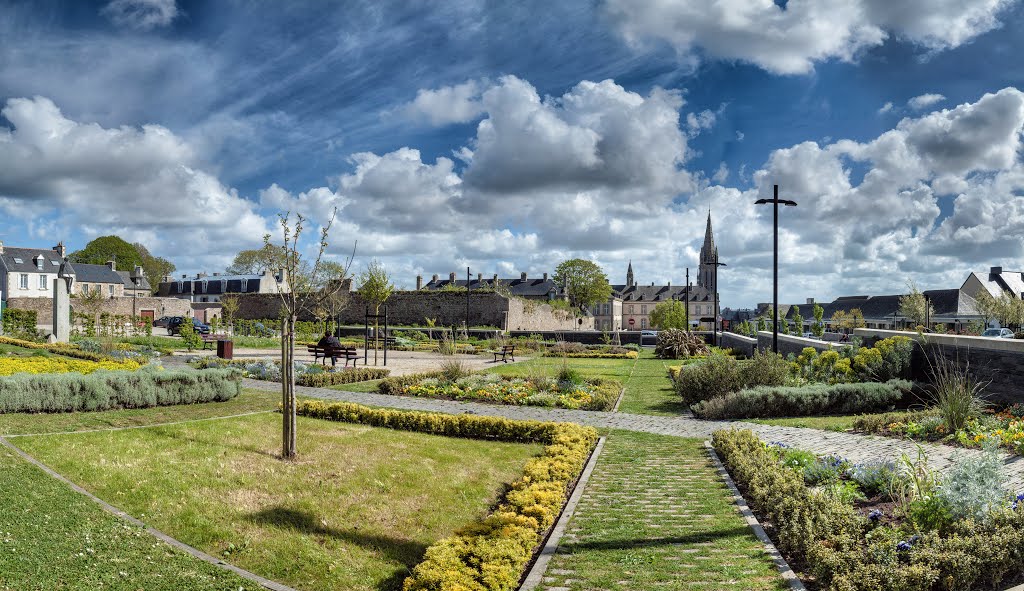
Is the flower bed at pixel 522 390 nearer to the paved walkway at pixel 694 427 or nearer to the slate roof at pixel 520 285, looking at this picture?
the paved walkway at pixel 694 427

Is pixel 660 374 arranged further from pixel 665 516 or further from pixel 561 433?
pixel 665 516

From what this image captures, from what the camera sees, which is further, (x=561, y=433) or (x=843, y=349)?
(x=843, y=349)

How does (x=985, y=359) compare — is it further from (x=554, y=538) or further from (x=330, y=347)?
(x=330, y=347)

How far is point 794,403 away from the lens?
1189cm

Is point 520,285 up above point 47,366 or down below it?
above

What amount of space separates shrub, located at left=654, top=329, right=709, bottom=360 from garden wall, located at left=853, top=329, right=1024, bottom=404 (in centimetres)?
1325

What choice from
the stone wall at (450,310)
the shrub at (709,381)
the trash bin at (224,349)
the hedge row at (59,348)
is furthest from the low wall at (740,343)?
the hedge row at (59,348)

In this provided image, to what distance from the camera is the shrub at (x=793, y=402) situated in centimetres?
1192

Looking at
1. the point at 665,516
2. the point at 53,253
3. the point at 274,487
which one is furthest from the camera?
the point at 53,253

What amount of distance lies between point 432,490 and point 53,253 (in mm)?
65792

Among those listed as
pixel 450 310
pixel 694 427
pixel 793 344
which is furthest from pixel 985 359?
pixel 450 310

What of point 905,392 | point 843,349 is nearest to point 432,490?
point 905,392

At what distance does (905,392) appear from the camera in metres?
12.8

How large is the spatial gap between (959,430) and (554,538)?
7.11m
